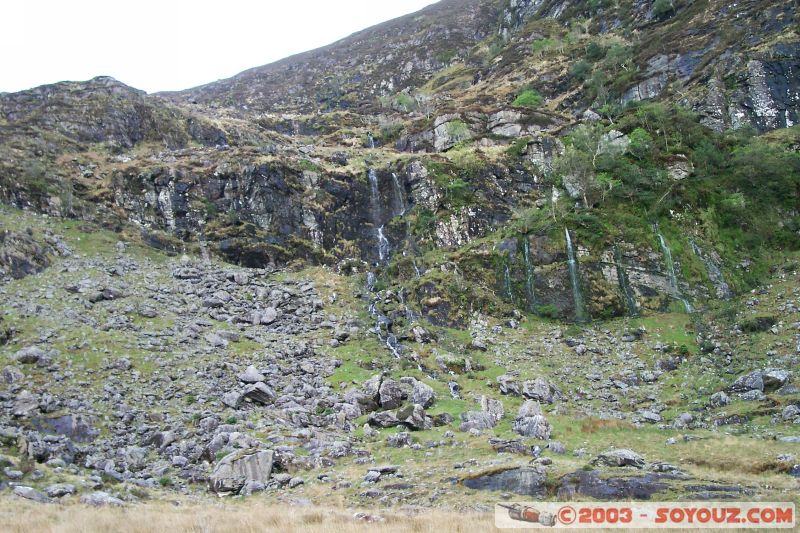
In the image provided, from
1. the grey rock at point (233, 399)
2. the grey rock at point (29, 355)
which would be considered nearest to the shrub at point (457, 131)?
the grey rock at point (233, 399)

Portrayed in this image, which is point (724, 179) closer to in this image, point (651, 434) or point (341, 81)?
point (651, 434)

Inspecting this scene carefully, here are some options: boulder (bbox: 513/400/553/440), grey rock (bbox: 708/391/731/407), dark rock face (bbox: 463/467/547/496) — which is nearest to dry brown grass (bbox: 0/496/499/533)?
dark rock face (bbox: 463/467/547/496)

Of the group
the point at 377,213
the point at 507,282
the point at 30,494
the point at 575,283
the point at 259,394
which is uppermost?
the point at 377,213

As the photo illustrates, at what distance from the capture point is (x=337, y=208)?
51.1 meters

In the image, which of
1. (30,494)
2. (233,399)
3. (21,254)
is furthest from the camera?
(21,254)

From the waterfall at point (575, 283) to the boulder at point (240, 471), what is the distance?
85.4 feet

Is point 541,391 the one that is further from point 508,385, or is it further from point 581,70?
point 581,70

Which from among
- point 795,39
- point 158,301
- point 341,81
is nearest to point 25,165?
point 158,301

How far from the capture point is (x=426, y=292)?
38.2m

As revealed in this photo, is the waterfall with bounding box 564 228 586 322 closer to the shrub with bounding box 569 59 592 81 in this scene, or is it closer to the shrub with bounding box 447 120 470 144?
the shrub with bounding box 447 120 470 144

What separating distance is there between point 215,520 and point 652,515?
9398 millimetres

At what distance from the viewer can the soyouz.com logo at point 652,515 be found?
9891 mm

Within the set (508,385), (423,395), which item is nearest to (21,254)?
(423,395)

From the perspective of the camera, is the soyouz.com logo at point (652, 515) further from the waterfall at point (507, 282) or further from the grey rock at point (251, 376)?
the waterfall at point (507, 282)
